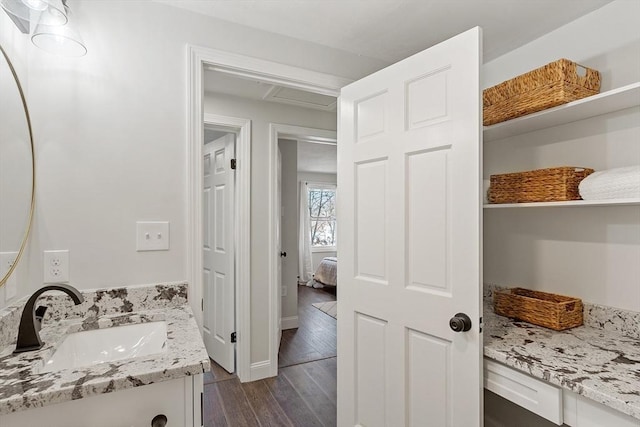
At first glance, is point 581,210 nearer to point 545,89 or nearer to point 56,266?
point 545,89

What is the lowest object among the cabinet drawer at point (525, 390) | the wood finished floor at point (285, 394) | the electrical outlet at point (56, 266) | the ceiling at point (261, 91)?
the wood finished floor at point (285, 394)

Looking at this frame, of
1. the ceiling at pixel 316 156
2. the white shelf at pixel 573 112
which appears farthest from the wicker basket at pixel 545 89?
the ceiling at pixel 316 156

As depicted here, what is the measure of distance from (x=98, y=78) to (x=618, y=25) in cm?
234

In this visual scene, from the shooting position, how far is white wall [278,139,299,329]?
416 centimetres

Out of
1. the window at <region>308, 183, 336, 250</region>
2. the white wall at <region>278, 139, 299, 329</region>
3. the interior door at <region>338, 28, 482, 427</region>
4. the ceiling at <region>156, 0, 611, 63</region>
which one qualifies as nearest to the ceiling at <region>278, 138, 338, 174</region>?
the white wall at <region>278, 139, 299, 329</region>

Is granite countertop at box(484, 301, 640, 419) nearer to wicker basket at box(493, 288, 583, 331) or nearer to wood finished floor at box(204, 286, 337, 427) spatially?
wicker basket at box(493, 288, 583, 331)

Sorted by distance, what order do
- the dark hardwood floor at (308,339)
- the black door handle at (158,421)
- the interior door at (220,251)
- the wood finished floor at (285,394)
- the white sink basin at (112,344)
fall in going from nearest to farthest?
the black door handle at (158,421)
the white sink basin at (112,344)
the wood finished floor at (285,394)
the interior door at (220,251)
the dark hardwood floor at (308,339)

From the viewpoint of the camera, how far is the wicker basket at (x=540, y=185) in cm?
145

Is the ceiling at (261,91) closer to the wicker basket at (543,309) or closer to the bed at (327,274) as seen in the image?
the wicker basket at (543,309)

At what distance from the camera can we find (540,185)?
1535mm

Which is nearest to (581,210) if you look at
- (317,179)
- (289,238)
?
(289,238)

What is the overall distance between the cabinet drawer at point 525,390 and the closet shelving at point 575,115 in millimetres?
723

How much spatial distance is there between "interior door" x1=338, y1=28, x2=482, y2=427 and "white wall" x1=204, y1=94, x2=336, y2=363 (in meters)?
1.03

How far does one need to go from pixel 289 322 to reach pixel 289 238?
1052 millimetres
